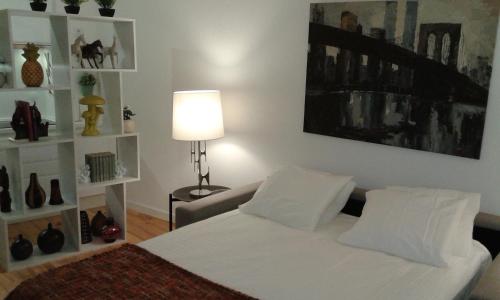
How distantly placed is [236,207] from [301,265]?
972mm

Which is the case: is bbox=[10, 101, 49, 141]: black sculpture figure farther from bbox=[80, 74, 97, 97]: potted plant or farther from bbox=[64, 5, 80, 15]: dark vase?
bbox=[80, 74, 97, 97]: potted plant

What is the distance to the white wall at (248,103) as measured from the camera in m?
2.74

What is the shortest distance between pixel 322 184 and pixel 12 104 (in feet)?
10.5

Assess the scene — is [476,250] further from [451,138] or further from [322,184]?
[322,184]

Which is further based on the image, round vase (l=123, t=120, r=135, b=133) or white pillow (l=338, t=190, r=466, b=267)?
round vase (l=123, t=120, r=135, b=133)

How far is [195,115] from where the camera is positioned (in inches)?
129

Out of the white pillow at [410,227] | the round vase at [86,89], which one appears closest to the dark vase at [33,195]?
the round vase at [86,89]

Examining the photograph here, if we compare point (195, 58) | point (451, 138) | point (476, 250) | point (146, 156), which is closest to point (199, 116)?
point (195, 58)

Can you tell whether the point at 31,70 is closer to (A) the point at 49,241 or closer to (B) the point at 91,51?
(B) the point at 91,51

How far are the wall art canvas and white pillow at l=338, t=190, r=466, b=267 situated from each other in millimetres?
409

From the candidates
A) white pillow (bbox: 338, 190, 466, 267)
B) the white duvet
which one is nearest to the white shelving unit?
the white duvet

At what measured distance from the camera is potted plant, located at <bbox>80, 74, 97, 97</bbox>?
468 cm

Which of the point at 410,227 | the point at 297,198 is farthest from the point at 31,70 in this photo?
the point at 410,227

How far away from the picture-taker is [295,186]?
2844 millimetres
